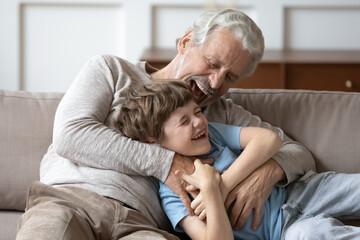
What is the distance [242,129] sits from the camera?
1.94 metres

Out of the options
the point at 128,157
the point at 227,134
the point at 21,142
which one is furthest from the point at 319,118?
A: the point at 21,142

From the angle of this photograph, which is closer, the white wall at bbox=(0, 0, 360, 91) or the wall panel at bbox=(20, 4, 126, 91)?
the white wall at bbox=(0, 0, 360, 91)

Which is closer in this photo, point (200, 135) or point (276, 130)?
point (200, 135)

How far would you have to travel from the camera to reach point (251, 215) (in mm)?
1854

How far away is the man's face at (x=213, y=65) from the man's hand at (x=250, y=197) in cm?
35

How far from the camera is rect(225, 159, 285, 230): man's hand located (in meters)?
1.82

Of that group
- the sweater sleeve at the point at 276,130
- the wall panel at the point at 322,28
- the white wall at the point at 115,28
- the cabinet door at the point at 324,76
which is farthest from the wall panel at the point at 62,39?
the sweater sleeve at the point at 276,130

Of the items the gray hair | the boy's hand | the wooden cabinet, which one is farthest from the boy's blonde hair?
the wooden cabinet

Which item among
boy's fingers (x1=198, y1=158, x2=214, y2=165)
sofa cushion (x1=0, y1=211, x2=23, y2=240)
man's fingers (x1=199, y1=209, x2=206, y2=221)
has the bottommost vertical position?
sofa cushion (x1=0, y1=211, x2=23, y2=240)

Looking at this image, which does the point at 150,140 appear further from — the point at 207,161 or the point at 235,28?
the point at 235,28

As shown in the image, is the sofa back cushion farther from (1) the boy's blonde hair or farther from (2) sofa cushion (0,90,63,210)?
(2) sofa cushion (0,90,63,210)

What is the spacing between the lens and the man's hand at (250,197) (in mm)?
1822

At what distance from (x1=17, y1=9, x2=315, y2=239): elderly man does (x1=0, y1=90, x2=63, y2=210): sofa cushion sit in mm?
148

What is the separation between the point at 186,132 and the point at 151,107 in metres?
0.12
